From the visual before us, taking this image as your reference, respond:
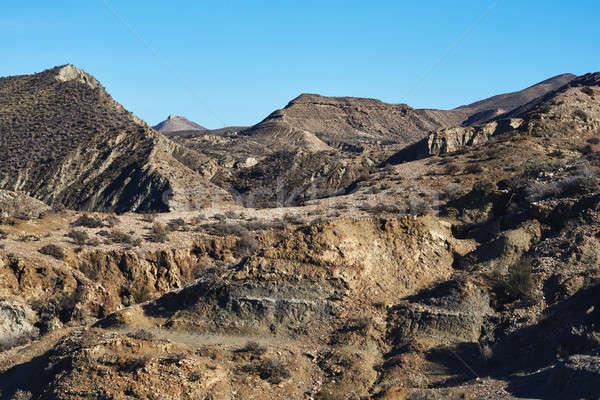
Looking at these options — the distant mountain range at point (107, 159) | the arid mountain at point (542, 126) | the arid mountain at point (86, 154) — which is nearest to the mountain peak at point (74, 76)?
the distant mountain range at point (107, 159)

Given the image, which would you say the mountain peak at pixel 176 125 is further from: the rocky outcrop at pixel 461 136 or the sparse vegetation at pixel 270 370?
the sparse vegetation at pixel 270 370

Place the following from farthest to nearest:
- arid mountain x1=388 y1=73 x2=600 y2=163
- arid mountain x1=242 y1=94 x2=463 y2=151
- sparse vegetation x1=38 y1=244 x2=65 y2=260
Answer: arid mountain x1=242 y1=94 x2=463 y2=151 → arid mountain x1=388 y1=73 x2=600 y2=163 → sparse vegetation x1=38 y1=244 x2=65 y2=260

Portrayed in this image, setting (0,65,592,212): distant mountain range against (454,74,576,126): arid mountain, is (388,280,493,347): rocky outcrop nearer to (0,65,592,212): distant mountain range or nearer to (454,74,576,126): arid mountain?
(0,65,592,212): distant mountain range

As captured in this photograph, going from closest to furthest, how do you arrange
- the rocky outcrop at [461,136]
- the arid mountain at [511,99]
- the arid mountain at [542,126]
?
the arid mountain at [542,126] → the rocky outcrop at [461,136] → the arid mountain at [511,99]

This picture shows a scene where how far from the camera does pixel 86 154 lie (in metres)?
46.3

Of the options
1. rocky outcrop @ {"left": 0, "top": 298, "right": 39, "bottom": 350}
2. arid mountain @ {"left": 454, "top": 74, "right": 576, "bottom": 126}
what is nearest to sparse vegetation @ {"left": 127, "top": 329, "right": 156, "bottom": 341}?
rocky outcrop @ {"left": 0, "top": 298, "right": 39, "bottom": 350}

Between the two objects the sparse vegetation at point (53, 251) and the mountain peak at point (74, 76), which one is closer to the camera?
the sparse vegetation at point (53, 251)

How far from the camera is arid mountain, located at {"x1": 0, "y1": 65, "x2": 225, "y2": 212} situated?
42.0m

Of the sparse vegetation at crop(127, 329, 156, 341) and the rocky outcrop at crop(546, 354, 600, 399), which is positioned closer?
the rocky outcrop at crop(546, 354, 600, 399)

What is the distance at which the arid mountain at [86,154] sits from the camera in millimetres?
41969

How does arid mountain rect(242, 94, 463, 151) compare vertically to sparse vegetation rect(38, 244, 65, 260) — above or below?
above

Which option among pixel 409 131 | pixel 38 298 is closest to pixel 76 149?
pixel 38 298

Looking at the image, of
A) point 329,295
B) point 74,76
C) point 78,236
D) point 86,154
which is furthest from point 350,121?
point 329,295

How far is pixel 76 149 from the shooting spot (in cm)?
4641
